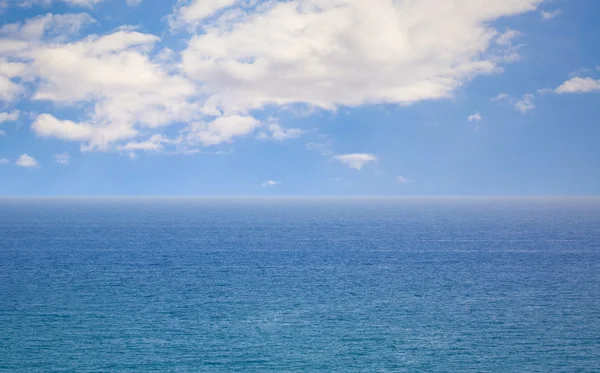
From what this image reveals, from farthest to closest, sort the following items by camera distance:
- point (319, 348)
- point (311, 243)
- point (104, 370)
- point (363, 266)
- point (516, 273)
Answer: point (311, 243), point (363, 266), point (516, 273), point (319, 348), point (104, 370)

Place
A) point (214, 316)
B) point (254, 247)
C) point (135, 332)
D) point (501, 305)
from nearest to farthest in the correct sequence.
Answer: point (135, 332), point (214, 316), point (501, 305), point (254, 247)

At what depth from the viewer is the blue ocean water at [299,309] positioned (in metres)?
49.6

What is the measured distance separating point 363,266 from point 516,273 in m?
25.7

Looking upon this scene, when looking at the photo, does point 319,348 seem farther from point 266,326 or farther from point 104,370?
Result: point 104,370

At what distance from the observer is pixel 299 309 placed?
214 ft

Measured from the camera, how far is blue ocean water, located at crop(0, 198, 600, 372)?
49.6 m

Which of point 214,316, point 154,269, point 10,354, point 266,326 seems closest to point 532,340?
point 266,326

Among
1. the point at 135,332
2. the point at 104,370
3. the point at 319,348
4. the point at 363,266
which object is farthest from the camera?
the point at 363,266

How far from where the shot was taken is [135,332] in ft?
185

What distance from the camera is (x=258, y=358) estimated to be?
49812 mm

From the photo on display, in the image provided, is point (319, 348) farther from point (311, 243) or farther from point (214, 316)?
point (311, 243)

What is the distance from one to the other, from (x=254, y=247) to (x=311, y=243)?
16.2 m

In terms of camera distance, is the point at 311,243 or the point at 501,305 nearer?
the point at 501,305

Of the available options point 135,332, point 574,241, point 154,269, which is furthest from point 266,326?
point 574,241
